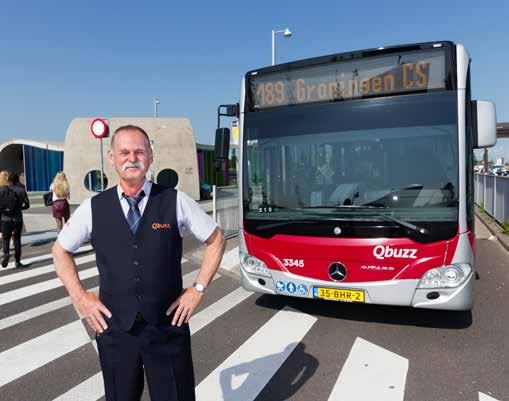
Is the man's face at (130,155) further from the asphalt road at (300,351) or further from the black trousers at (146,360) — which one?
the asphalt road at (300,351)

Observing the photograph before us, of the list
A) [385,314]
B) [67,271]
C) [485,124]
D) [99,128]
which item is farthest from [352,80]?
[99,128]

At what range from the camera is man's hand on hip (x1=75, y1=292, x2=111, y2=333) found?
208 cm

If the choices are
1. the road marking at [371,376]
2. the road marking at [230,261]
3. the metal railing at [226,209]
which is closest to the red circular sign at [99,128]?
the metal railing at [226,209]

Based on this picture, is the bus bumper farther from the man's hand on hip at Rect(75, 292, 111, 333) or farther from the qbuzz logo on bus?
the man's hand on hip at Rect(75, 292, 111, 333)

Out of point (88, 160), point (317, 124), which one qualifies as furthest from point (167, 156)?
point (317, 124)

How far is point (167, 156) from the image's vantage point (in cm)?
2444

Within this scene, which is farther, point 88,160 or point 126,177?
point 88,160

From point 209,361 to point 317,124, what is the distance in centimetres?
275

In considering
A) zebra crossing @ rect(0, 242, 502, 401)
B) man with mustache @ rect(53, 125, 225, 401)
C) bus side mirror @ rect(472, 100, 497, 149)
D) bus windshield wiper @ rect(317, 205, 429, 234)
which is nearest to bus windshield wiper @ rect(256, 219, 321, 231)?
bus windshield wiper @ rect(317, 205, 429, 234)

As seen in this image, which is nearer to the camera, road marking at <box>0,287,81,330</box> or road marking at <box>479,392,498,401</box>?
road marking at <box>479,392,498,401</box>

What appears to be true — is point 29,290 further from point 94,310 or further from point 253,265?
Result: point 94,310

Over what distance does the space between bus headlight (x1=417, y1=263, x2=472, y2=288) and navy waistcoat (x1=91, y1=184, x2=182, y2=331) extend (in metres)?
2.93

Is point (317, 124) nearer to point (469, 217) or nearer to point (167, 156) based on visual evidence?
point (469, 217)

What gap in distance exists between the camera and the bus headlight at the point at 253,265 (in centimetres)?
485
